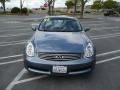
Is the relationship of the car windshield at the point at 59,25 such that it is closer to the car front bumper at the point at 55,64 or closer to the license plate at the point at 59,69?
the car front bumper at the point at 55,64

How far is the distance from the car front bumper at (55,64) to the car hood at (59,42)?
10.5 inches

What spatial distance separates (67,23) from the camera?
7.77m

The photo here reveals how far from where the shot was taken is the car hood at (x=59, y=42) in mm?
5934

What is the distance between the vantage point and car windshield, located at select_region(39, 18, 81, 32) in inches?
292

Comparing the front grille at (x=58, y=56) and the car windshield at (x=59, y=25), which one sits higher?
the car windshield at (x=59, y=25)

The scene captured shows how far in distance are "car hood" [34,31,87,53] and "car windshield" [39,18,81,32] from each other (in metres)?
0.45

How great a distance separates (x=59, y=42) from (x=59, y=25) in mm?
1520

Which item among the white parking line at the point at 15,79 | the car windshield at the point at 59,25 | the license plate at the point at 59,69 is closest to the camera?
the white parking line at the point at 15,79

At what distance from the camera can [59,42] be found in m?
6.19

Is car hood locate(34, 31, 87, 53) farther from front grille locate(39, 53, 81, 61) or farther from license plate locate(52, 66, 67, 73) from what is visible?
license plate locate(52, 66, 67, 73)

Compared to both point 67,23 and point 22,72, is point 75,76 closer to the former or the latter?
point 22,72

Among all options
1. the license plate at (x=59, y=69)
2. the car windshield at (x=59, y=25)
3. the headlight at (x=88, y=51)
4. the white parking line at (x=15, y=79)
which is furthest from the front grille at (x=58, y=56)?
the car windshield at (x=59, y=25)

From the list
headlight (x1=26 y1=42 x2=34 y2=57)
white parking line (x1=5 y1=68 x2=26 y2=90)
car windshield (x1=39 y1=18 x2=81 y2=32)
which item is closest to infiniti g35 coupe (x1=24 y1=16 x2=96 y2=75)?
headlight (x1=26 y1=42 x2=34 y2=57)

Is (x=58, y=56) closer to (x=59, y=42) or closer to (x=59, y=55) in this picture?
(x=59, y=55)
